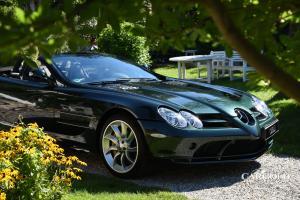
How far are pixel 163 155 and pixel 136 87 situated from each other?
108 cm

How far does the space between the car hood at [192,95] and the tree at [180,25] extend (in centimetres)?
340

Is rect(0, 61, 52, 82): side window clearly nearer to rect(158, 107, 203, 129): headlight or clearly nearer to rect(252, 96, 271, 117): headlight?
rect(158, 107, 203, 129): headlight

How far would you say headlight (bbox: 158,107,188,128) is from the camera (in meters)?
5.23

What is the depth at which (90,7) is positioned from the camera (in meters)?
A: 1.35

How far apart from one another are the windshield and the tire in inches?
32.9

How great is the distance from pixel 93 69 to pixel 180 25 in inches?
191

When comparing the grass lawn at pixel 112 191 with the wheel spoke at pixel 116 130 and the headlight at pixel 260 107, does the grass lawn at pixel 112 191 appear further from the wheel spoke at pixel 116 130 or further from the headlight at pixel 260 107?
the headlight at pixel 260 107

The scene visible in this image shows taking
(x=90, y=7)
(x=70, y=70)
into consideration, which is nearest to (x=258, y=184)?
(x=70, y=70)

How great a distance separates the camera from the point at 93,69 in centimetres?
645

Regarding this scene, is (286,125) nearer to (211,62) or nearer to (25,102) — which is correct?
(25,102)

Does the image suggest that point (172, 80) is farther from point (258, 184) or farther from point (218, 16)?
point (218, 16)

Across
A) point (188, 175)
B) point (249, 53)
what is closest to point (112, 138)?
point (188, 175)

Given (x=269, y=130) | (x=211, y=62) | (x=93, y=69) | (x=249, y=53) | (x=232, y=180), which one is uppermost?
(x=249, y=53)

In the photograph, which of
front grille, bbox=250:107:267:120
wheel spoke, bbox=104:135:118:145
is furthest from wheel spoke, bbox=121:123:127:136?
front grille, bbox=250:107:267:120
